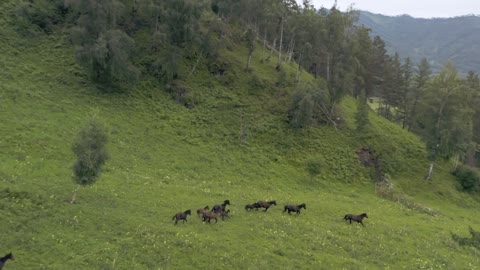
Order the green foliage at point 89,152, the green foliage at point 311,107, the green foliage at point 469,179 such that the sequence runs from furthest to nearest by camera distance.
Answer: the green foliage at point 311,107 < the green foliage at point 469,179 < the green foliage at point 89,152

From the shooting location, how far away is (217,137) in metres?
56.8

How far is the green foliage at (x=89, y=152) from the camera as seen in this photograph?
28344 mm

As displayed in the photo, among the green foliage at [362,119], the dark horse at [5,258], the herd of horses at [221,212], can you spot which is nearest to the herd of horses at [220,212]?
the herd of horses at [221,212]

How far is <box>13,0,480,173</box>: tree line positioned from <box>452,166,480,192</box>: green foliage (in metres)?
3.30

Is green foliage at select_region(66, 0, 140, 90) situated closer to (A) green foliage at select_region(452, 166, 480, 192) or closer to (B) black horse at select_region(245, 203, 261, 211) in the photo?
(B) black horse at select_region(245, 203, 261, 211)

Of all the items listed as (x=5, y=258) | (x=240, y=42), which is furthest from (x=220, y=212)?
(x=240, y=42)

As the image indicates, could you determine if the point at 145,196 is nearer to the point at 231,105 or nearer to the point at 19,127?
the point at 19,127

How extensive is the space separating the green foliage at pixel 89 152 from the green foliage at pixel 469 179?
56349 mm

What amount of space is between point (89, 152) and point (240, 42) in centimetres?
5948

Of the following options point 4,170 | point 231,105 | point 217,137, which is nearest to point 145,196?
point 4,170

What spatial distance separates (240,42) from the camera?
271ft

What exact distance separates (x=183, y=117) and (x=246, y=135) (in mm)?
10099

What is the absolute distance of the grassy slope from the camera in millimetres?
24797

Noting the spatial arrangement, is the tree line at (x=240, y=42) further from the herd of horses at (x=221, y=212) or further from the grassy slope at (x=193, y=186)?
the herd of horses at (x=221, y=212)
